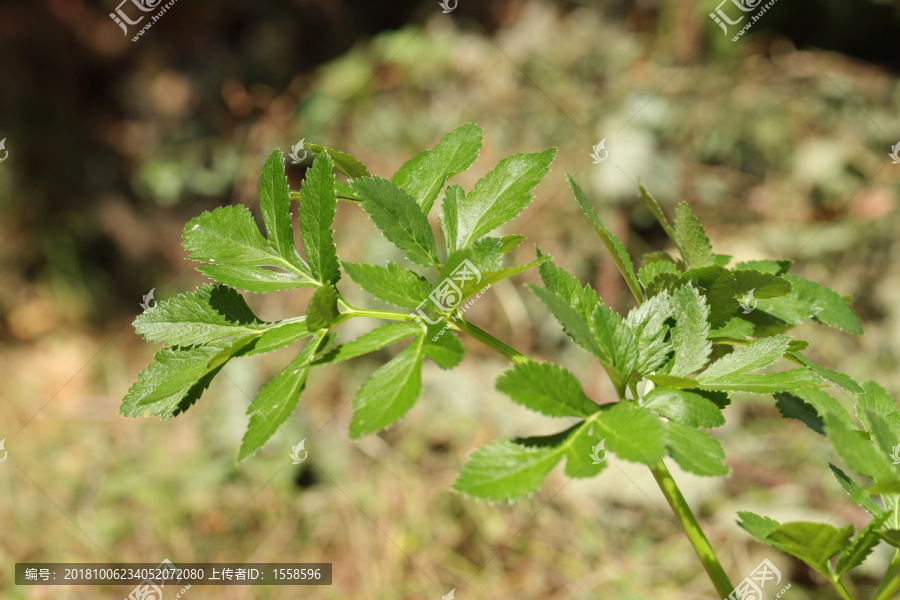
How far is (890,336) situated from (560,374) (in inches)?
96.0

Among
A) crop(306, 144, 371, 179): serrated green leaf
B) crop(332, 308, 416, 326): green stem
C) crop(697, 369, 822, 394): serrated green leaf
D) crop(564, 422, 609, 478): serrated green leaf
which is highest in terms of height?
crop(306, 144, 371, 179): serrated green leaf

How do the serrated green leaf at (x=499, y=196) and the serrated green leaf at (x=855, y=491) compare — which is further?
the serrated green leaf at (x=499, y=196)

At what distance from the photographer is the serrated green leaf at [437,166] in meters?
0.71

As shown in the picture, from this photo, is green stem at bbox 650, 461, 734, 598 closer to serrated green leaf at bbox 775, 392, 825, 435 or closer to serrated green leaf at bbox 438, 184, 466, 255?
serrated green leaf at bbox 775, 392, 825, 435

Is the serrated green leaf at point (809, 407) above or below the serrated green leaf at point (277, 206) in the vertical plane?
below

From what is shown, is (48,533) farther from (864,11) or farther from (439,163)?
(864,11)

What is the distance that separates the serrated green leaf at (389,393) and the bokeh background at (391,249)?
169 centimetres

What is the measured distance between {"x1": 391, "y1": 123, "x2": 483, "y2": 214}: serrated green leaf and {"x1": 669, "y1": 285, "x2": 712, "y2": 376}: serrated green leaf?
26 centimetres

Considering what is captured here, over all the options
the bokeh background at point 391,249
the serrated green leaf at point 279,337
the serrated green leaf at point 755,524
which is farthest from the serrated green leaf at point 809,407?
the bokeh background at point 391,249

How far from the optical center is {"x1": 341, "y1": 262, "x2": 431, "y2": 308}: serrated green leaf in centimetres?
60
